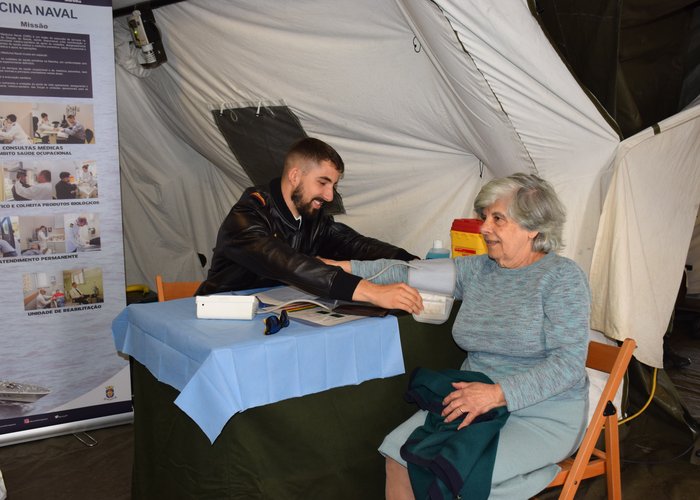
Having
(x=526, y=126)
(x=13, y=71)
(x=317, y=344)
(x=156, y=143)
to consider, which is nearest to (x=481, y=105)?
(x=526, y=126)

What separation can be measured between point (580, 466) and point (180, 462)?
3.74 feet

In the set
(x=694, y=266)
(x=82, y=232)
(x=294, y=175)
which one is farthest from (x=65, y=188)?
(x=694, y=266)

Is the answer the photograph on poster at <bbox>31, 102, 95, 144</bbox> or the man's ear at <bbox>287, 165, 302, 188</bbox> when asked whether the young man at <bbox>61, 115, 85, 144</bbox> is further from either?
the man's ear at <bbox>287, 165, 302, 188</bbox>

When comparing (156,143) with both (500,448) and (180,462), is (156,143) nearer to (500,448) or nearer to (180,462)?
(180,462)

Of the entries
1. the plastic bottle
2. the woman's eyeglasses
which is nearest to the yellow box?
the plastic bottle

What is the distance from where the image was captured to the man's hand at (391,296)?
2045 mm

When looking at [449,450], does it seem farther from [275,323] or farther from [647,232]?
[647,232]

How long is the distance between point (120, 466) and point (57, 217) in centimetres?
113

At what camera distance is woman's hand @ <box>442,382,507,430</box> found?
68.7 inches

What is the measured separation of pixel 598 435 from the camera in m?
1.87

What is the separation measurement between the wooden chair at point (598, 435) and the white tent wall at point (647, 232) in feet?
1.98

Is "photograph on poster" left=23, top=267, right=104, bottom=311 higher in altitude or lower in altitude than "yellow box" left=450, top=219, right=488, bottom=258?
lower

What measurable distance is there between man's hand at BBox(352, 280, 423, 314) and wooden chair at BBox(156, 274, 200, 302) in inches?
35.1

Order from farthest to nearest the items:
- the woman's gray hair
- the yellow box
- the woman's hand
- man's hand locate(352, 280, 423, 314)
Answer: the yellow box → man's hand locate(352, 280, 423, 314) → the woman's gray hair → the woman's hand
